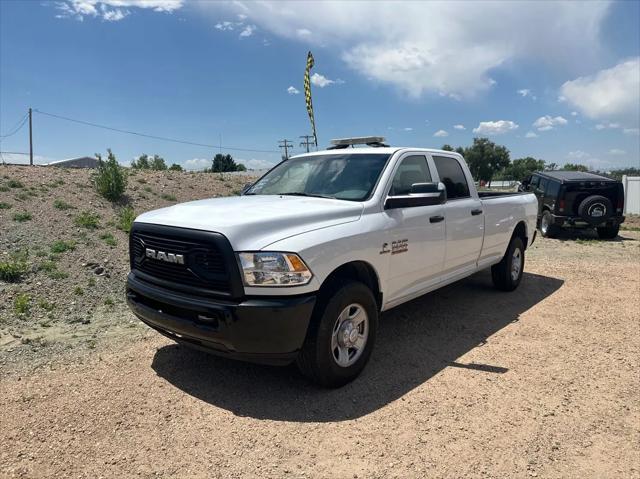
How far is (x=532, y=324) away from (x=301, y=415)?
3.37 meters

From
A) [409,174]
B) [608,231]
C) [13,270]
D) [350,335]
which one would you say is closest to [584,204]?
[608,231]

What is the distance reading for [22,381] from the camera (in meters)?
3.87

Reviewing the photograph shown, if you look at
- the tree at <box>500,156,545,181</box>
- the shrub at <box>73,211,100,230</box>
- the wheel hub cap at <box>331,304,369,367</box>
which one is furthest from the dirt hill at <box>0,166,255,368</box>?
the tree at <box>500,156,545,181</box>

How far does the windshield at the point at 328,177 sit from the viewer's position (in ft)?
14.4

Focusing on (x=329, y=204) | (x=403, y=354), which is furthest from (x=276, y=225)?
(x=403, y=354)

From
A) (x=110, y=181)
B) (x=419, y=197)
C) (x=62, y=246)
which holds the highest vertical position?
(x=110, y=181)

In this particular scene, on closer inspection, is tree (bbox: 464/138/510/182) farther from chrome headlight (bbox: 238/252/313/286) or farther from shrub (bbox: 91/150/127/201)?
chrome headlight (bbox: 238/252/313/286)

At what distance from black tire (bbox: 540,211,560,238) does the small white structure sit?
1094cm

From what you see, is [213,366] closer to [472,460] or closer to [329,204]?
[329,204]

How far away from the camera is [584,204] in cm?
1241

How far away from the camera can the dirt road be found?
2.86 meters

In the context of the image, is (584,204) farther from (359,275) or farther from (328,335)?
(328,335)

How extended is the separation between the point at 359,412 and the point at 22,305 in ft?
13.7

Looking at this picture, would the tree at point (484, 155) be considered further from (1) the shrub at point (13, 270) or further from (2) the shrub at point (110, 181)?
(1) the shrub at point (13, 270)
